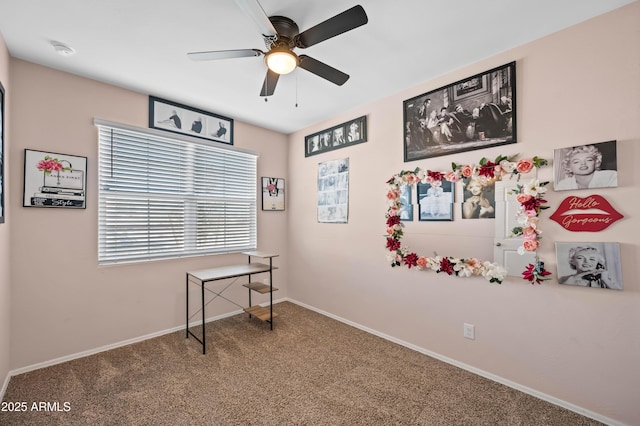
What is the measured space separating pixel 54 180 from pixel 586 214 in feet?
14.0

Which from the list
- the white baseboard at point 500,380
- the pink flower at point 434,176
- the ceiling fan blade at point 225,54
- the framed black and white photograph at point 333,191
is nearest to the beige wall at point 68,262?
the ceiling fan blade at point 225,54

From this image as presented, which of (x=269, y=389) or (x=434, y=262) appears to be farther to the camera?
(x=434, y=262)

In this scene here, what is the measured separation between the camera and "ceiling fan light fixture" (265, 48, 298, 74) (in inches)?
72.1

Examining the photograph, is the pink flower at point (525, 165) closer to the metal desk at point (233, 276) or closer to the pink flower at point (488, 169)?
the pink flower at point (488, 169)

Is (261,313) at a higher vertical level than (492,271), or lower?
lower

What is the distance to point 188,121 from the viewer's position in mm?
3289

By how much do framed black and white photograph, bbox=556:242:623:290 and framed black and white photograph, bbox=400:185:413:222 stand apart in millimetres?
1196

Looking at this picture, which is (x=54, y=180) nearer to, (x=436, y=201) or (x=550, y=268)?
(x=436, y=201)

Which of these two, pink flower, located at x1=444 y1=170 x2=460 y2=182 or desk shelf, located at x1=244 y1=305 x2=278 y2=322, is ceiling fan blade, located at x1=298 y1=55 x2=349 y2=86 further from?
desk shelf, located at x1=244 y1=305 x2=278 y2=322

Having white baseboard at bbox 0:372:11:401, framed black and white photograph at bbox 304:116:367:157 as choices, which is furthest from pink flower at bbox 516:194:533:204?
white baseboard at bbox 0:372:11:401

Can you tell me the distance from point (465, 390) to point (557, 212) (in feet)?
4.99

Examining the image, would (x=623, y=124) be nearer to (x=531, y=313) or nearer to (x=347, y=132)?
(x=531, y=313)

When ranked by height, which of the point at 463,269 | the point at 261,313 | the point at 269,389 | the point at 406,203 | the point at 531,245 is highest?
the point at 406,203

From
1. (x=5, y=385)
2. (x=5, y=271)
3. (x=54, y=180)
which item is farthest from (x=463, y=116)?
(x=5, y=385)
